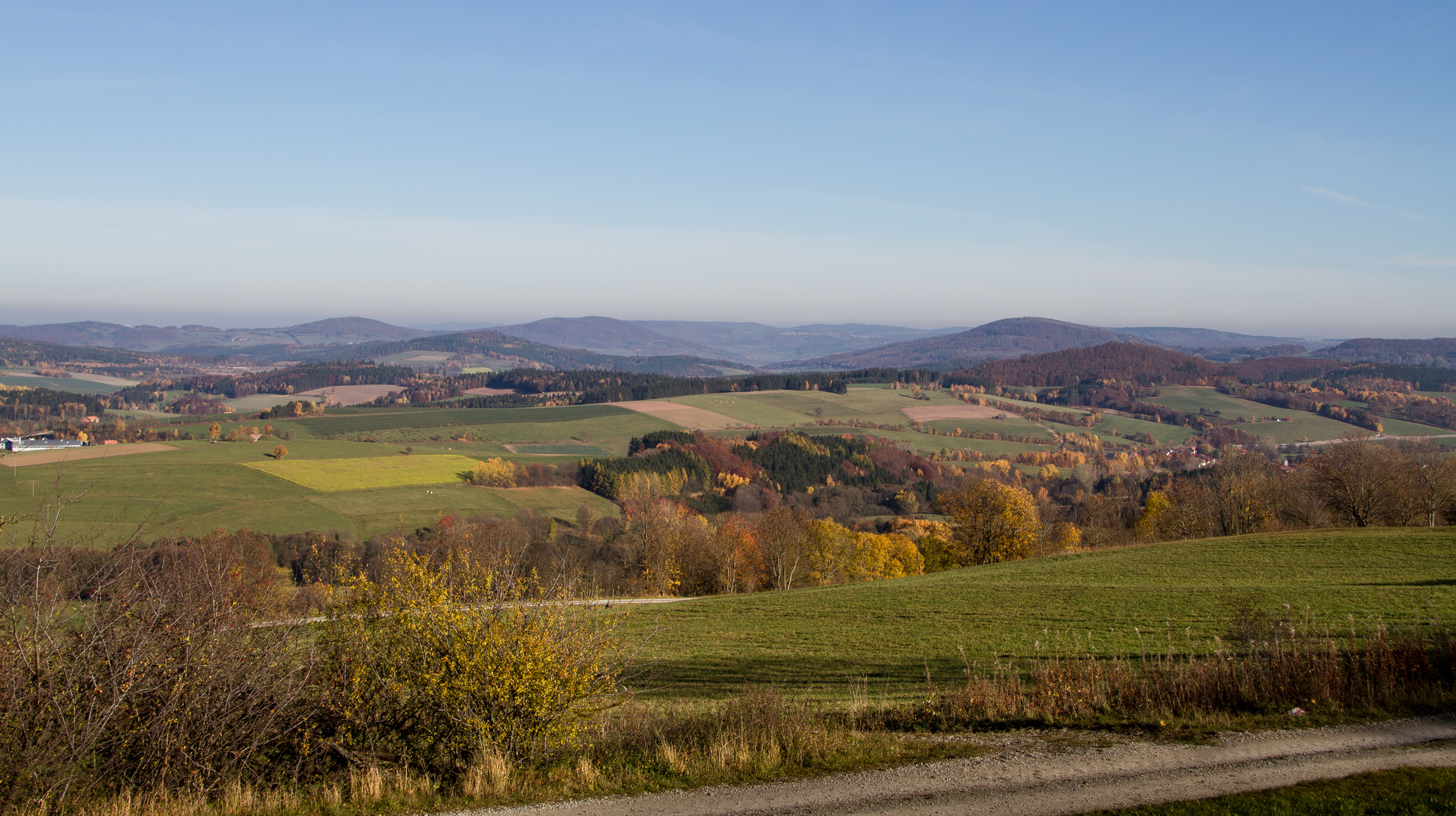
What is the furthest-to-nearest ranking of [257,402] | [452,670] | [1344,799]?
[257,402] < [452,670] < [1344,799]

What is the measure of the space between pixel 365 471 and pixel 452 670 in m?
91.9

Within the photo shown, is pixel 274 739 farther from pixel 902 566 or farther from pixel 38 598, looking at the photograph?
pixel 902 566

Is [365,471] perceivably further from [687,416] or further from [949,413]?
[949,413]

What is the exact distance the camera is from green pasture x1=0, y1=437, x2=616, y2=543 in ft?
224

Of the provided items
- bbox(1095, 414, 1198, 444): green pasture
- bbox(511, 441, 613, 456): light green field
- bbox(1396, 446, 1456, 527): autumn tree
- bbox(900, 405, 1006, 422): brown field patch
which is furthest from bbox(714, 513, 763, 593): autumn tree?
bbox(1095, 414, 1198, 444): green pasture

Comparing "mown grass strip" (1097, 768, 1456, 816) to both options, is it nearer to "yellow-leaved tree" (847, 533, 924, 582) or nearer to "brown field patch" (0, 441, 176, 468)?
"yellow-leaved tree" (847, 533, 924, 582)

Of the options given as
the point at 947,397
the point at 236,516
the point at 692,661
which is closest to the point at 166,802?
the point at 692,661

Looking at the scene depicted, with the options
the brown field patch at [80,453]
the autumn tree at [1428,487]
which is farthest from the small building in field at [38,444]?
the autumn tree at [1428,487]

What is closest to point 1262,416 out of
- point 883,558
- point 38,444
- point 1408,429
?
point 1408,429

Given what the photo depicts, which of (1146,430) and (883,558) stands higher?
(1146,430)

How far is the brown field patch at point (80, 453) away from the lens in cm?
8256

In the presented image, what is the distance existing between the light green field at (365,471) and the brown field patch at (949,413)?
91.5 meters

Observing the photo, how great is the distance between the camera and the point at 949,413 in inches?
6501

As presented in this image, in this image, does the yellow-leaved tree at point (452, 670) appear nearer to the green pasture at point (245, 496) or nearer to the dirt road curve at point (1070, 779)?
the dirt road curve at point (1070, 779)
